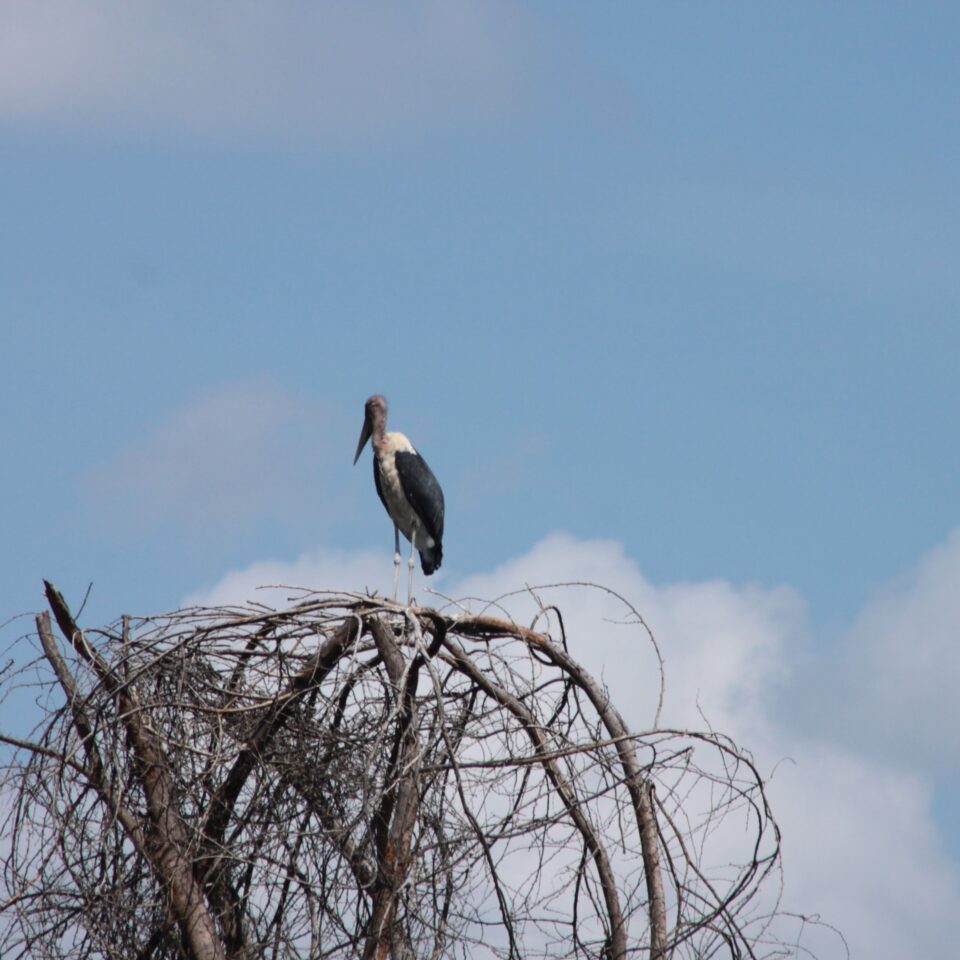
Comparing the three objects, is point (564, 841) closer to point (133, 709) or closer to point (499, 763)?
point (499, 763)

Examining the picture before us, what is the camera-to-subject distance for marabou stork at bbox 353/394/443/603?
14.6 m

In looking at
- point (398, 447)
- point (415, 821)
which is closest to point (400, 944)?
point (415, 821)

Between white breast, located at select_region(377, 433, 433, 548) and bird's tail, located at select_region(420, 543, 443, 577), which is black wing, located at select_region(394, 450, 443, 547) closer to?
white breast, located at select_region(377, 433, 433, 548)

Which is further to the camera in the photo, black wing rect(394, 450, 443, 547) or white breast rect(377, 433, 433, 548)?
white breast rect(377, 433, 433, 548)

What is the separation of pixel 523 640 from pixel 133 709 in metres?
1.82

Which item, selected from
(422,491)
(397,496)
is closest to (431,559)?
(397,496)

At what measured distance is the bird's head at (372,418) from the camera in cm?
1526

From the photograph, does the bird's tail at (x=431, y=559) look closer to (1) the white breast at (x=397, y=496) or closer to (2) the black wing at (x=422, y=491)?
(1) the white breast at (x=397, y=496)

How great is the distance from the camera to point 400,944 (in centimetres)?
595

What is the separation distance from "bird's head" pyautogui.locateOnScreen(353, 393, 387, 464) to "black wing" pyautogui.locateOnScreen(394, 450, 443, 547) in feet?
1.93

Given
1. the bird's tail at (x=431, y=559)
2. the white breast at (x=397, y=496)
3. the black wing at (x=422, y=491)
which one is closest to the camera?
the black wing at (x=422, y=491)

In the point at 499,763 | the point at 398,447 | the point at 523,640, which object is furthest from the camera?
→ the point at 398,447

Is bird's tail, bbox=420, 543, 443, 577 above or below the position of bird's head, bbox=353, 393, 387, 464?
below

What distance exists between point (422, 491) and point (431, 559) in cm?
96
